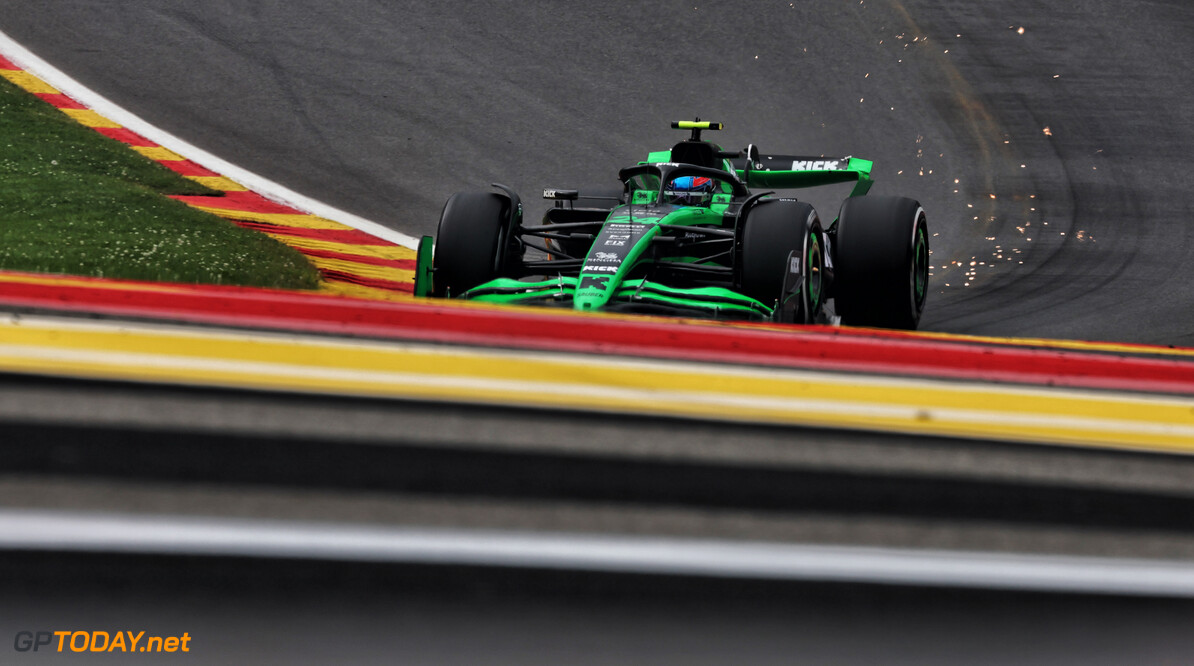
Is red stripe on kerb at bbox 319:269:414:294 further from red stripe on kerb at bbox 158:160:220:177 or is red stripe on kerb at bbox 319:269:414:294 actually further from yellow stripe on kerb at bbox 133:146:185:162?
yellow stripe on kerb at bbox 133:146:185:162

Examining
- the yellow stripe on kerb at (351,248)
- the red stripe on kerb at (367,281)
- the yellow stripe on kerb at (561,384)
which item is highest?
the yellow stripe on kerb at (561,384)

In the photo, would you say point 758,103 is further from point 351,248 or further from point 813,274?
point 813,274

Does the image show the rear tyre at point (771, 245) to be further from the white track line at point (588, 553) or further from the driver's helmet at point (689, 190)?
the white track line at point (588, 553)

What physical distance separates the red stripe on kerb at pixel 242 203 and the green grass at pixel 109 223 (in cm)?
16

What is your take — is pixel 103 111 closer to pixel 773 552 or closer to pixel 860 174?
pixel 860 174

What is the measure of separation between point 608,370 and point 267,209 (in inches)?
320

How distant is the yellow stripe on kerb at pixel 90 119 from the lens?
10346 millimetres

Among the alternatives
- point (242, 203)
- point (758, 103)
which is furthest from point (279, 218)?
point (758, 103)

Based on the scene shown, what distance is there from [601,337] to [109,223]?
6123 millimetres

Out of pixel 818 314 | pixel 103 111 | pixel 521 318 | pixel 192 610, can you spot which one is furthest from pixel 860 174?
pixel 103 111

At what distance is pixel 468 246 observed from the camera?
5.78m

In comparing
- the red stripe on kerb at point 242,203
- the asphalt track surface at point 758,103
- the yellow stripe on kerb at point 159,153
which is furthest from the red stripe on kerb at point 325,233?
the yellow stripe on kerb at point 159,153

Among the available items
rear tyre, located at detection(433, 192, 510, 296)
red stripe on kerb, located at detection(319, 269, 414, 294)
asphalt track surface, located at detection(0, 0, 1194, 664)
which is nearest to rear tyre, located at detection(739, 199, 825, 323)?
rear tyre, located at detection(433, 192, 510, 296)

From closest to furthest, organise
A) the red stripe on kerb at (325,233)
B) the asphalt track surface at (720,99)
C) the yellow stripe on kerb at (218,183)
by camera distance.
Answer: the red stripe on kerb at (325,233) → the yellow stripe on kerb at (218,183) → the asphalt track surface at (720,99)
